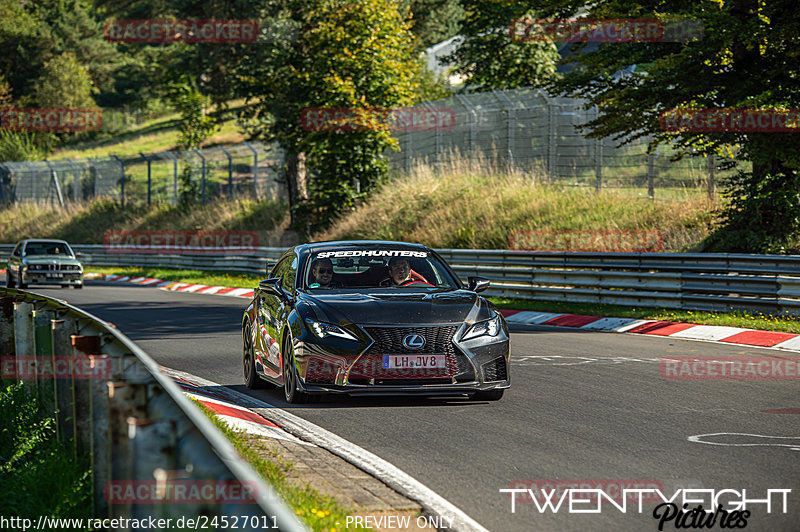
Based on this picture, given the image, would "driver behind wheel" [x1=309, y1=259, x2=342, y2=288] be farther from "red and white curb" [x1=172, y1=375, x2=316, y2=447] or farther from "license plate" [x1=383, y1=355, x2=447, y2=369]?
"license plate" [x1=383, y1=355, x2=447, y2=369]

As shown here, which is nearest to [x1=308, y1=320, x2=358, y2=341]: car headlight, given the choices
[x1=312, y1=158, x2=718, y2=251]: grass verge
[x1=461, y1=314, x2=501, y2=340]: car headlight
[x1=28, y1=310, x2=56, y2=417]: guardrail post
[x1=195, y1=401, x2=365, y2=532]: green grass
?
[x1=461, y1=314, x2=501, y2=340]: car headlight

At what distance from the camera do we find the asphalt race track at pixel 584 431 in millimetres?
5645

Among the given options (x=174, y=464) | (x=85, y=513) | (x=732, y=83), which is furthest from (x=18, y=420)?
(x=732, y=83)

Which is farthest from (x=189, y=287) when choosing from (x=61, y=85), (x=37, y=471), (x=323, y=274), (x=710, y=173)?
(x=61, y=85)

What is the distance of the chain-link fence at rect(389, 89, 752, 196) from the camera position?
24.4 meters

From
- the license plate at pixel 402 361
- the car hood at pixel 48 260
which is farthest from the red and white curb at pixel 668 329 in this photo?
the car hood at pixel 48 260

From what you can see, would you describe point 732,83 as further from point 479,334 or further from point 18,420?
point 18,420

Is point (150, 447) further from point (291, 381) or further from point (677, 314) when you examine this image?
point (677, 314)

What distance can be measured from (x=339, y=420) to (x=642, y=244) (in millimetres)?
14837

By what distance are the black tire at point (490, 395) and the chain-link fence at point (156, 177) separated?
29982 millimetres

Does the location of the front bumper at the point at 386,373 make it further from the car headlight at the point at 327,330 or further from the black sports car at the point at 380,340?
the car headlight at the point at 327,330

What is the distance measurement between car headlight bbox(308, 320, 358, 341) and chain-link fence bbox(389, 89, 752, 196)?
15.3 m

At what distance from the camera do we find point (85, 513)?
496cm

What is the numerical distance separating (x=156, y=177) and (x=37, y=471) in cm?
4640
